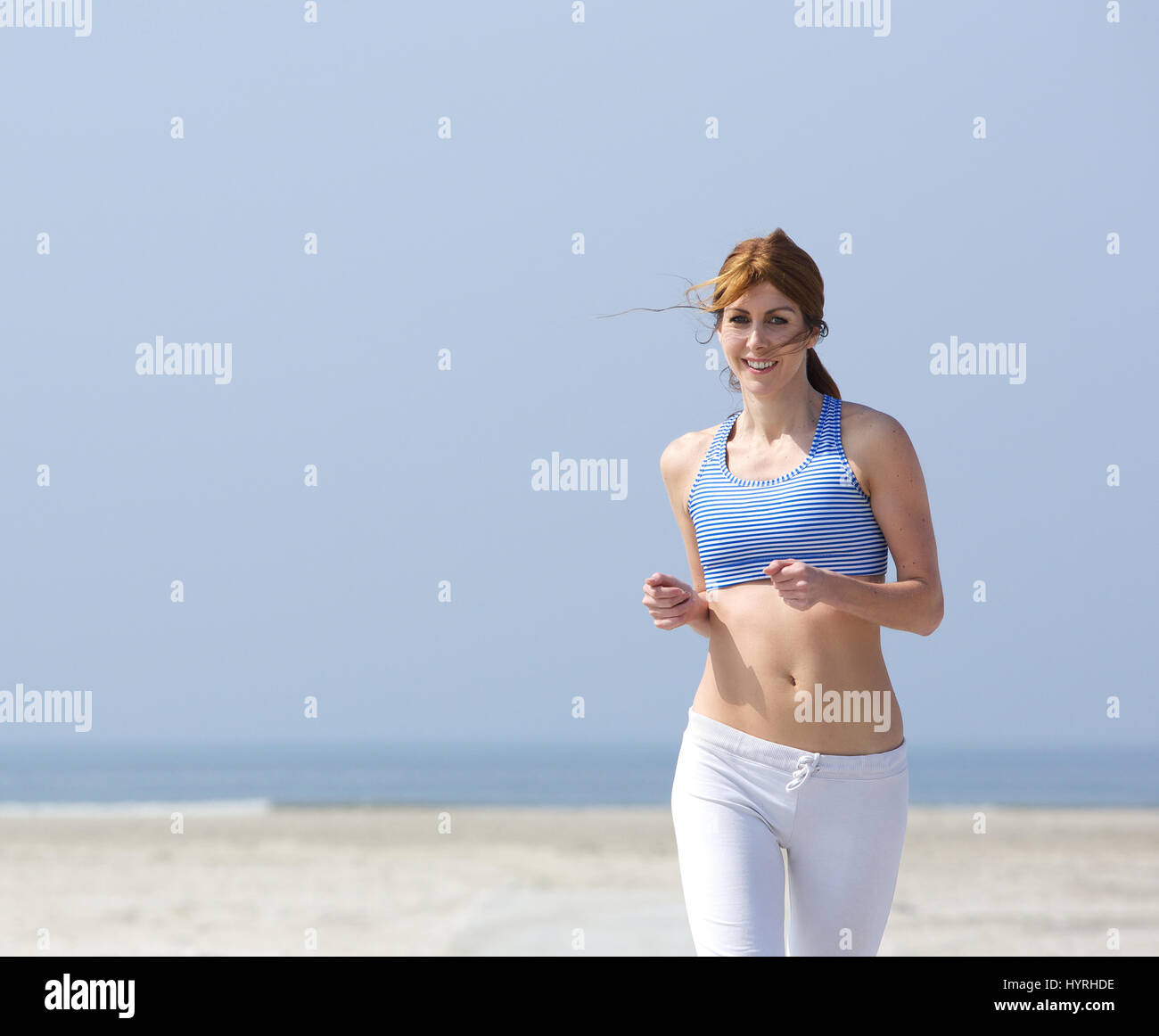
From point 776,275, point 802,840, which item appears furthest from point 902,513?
point 802,840

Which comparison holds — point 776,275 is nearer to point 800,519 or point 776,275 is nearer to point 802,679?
point 800,519

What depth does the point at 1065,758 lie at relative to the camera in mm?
28406

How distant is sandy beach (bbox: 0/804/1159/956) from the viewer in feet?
26.6

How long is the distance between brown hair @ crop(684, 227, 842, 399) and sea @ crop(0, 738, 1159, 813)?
1604 centimetres

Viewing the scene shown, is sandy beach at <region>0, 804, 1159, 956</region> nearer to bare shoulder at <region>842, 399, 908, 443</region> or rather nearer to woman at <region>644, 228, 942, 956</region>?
woman at <region>644, 228, 942, 956</region>

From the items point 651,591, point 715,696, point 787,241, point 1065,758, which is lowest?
point 1065,758

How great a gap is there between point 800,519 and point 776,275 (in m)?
0.58

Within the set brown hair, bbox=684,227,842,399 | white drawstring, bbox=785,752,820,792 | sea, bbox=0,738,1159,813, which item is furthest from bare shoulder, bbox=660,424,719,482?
sea, bbox=0,738,1159,813

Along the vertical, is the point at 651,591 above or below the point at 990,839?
above

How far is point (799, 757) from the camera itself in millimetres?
3100

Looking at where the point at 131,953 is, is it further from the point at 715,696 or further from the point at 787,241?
the point at 787,241

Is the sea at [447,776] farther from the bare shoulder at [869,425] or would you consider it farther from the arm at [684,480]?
the bare shoulder at [869,425]
